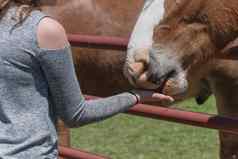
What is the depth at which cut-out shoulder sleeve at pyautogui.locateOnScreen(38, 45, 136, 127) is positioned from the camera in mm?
1809

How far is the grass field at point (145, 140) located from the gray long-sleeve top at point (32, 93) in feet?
9.47

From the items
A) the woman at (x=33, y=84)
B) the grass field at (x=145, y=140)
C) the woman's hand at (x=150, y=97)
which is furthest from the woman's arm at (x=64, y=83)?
the grass field at (x=145, y=140)

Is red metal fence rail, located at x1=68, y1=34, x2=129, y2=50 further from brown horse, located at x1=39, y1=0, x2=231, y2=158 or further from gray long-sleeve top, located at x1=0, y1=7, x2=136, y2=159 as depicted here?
brown horse, located at x1=39, y1=0, x2=231, y2=158

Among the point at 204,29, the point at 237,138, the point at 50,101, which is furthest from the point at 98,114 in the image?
the point at 237,138

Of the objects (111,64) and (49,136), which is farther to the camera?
(111,64)

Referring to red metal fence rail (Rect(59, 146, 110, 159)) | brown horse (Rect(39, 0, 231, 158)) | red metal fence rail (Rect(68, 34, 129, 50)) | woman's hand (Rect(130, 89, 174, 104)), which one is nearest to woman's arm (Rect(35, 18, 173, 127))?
woman's hand (Rect(130, 89, 174, 104))

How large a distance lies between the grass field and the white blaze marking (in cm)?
249

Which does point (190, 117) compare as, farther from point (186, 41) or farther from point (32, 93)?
point (32, 93)

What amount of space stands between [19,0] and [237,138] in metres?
1.81

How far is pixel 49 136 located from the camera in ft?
6.23

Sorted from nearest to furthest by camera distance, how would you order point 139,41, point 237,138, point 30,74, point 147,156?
point 30,74
point 139,41
point 237,138
point 147,156

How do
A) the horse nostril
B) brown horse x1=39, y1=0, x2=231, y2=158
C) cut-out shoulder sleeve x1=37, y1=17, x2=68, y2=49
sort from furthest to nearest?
brown horse x1=39, y1=0, x2=231, y2=158 < the horse nostril < cut-out shoulder sleeve x1=37, y1=17, x2=68, y2=49

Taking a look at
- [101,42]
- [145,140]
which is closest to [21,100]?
[101,42]

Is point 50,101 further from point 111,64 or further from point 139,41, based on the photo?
point 111,64
